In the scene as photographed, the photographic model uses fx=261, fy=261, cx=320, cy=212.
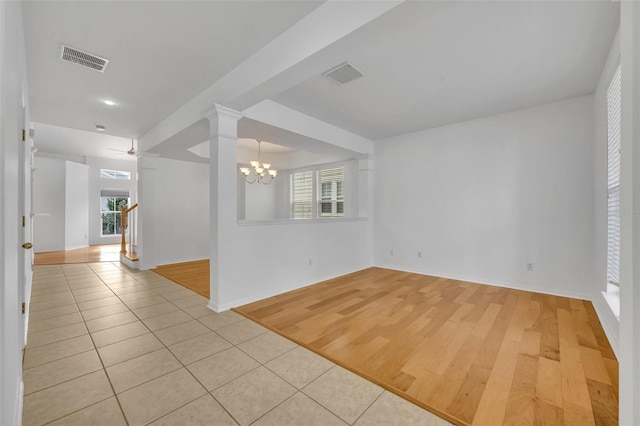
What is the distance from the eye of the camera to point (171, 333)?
256 centimetres

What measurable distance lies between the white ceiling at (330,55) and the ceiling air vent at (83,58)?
0.31 ft

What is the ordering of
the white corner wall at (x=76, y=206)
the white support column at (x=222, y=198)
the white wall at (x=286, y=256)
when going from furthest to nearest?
the white corner wall at (x=76, y=206)
the white wall at (x=286, y=256)
the white support column at (x=222, y=198)

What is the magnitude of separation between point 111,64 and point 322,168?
481 centimetres

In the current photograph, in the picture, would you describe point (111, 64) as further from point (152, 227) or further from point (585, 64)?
point (585, 64)

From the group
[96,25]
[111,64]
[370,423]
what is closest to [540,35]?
[370,423]

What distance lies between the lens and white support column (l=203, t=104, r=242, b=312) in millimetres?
3133

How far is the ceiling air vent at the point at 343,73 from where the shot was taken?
9.17 ft

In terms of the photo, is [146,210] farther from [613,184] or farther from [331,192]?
[613,184]

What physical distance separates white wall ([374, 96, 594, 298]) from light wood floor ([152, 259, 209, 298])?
11.6 feet

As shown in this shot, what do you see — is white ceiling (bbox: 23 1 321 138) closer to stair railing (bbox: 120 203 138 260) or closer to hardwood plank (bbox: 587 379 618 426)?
stair railing (bbox: 120 203 138 260)

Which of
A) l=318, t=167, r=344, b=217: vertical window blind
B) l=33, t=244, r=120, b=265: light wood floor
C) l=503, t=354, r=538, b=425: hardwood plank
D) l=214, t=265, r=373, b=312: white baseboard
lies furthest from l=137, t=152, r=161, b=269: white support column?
l=503, t=354, r=538, b=425: hardwood plank

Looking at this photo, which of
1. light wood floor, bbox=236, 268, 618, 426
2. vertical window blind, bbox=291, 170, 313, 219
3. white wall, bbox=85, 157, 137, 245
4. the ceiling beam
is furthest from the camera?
white wall, bbox=85, 157, 137, 245

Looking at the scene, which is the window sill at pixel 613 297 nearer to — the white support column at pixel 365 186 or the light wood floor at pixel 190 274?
the white support column at pixel 365 186

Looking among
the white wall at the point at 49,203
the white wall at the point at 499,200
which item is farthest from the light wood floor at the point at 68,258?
the white wall at the point at 499,200
